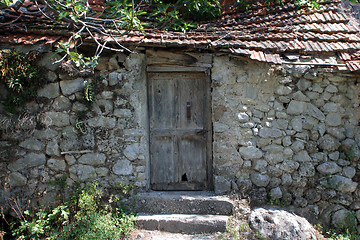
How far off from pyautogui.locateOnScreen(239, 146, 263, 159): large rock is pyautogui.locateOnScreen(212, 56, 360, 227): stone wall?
1 centimetres

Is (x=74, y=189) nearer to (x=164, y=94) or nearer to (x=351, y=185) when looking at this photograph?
(x=164, y=94)

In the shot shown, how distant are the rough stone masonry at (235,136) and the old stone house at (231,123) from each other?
0.05 feet

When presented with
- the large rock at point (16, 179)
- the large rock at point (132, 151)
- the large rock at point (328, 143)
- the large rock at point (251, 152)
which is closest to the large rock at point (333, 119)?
the large rock at point (328, 143)

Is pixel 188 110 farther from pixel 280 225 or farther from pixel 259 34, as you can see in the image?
pixel 280 225

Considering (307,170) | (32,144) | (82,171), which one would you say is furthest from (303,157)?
(32,144)

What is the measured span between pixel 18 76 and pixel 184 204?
2.84 meters

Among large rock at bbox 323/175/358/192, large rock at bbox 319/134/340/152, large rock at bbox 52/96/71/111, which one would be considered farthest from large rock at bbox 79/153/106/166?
large rock at bbox 323/175/358/192

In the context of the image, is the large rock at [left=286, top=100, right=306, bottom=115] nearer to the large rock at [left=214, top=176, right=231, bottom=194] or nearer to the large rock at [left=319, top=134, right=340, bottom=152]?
the large rock at [left=319, top=134, right=340, bottom=152]

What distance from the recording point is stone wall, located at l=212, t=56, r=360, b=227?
4.35 m

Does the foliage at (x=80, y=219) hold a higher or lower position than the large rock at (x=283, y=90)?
lower

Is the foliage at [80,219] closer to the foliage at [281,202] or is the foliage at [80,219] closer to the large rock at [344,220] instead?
the foliage at [281,202]

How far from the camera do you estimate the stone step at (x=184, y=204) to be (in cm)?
427

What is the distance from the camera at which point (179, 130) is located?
467cm

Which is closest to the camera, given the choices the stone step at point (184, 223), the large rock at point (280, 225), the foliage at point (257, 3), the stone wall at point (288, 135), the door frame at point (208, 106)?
the large rock at point (280, 225)
